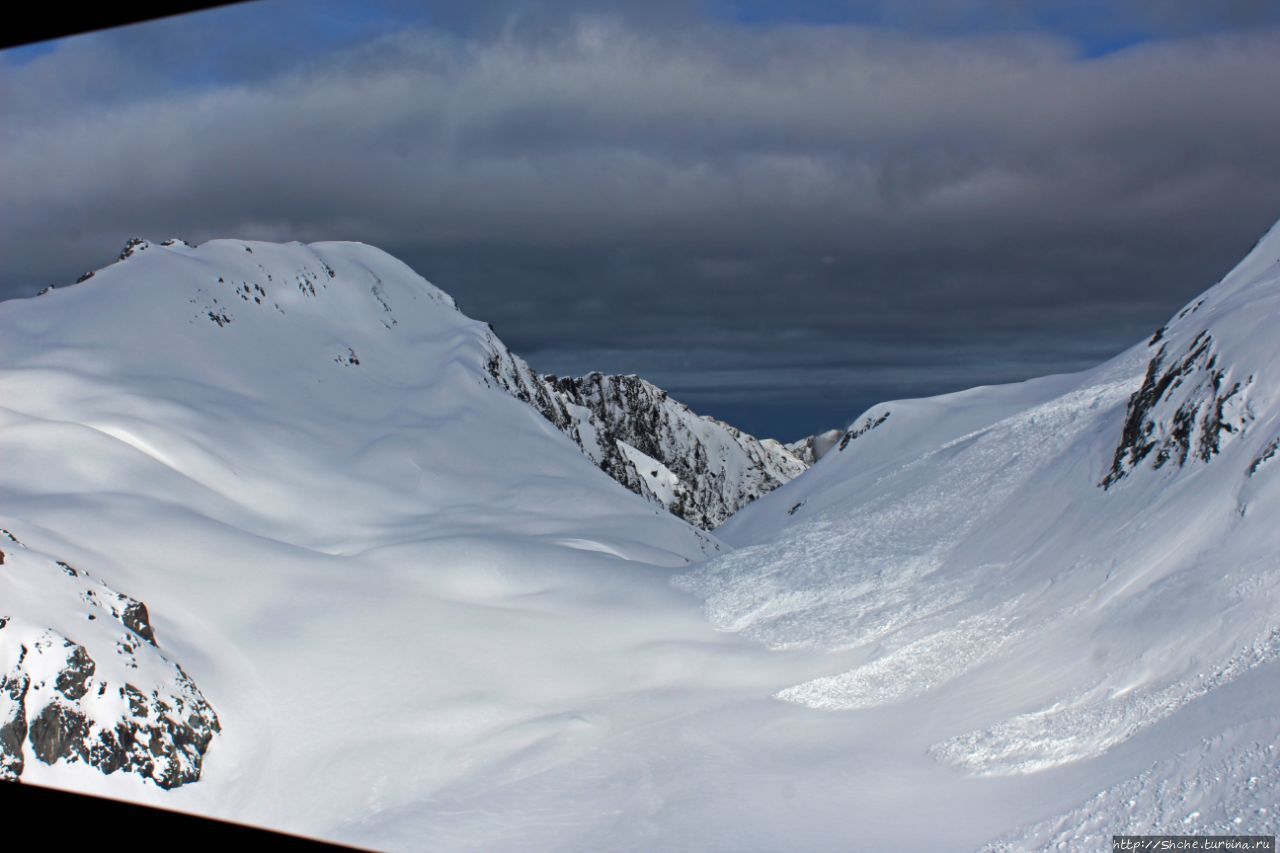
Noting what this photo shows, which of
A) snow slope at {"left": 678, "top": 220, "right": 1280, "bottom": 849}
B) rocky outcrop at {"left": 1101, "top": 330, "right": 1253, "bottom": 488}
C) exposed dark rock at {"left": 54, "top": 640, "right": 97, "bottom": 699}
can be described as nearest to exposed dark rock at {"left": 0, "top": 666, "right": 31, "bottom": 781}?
exposed dark rock at {"left": 54, "top": 640, "right": 97, "bottom": 699}

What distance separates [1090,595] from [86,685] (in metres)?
21.2

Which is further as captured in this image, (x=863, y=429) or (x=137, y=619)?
(x=863, y=429)

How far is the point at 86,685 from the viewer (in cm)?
2131

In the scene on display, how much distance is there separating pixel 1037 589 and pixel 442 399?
57.0 meters

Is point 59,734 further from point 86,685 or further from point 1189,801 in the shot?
point 1189,801

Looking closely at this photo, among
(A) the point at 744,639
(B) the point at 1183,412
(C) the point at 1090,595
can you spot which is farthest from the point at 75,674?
(B) the point at 1183,412

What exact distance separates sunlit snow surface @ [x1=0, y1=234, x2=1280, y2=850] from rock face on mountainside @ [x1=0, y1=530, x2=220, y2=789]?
1.86ft

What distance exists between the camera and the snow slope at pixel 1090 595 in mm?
15125

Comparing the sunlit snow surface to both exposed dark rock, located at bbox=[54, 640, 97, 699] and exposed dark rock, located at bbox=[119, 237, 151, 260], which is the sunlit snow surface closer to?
exposed dark rock, located at bbox=[54, 640, 97, 699]

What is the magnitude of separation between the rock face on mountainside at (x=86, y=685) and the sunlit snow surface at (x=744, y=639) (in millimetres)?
567

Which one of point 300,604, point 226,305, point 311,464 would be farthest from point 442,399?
point 300,604

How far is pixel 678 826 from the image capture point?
19.0 metres

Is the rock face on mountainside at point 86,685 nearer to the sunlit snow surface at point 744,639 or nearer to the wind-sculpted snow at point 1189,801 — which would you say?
the sunlit snow surface at point 744,639

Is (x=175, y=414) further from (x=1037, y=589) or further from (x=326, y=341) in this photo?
(x=1037, y=589)
